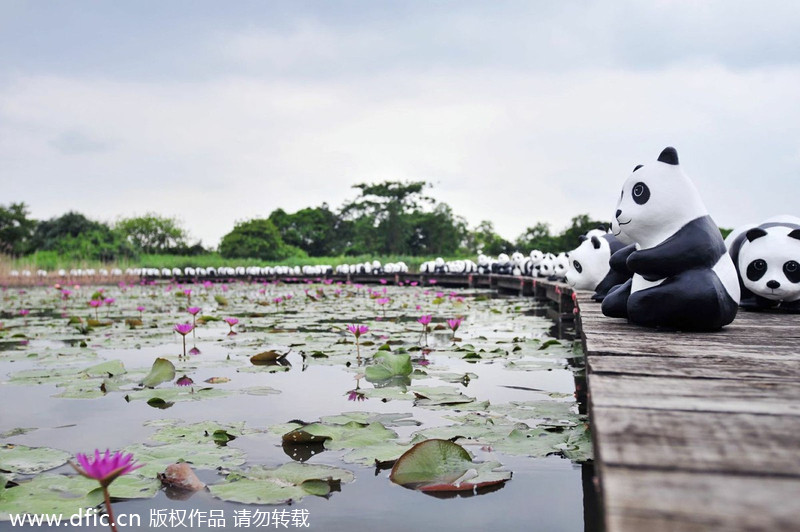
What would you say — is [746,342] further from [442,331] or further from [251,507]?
[442,331]

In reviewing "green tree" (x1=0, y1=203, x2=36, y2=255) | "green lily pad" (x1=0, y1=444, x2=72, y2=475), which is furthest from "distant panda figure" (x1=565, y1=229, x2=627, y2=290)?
"green tree" (x1=0, y1=203, x2=36, y2=255)

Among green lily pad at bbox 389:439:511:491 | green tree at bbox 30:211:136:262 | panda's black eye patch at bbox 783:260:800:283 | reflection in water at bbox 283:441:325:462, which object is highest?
green tree at bbox 30:211:136:262

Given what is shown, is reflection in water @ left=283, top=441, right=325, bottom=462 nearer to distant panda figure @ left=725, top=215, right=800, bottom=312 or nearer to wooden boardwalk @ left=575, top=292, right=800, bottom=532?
wooden boardwalk @ left=575, top=292, right=800, bottom=532

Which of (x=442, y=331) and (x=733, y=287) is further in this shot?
(x=442, y=331)

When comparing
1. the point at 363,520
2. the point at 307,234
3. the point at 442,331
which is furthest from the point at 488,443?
the point at 307,234

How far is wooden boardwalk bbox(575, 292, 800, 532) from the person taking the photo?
1.83 ft

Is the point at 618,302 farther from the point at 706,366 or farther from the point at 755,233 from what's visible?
the point at 706,366

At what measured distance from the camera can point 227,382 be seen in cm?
255

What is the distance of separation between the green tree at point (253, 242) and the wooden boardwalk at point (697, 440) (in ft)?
96.0

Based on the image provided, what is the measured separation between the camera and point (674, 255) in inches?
82.5

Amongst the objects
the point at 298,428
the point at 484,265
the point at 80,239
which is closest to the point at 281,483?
the point at 298,428

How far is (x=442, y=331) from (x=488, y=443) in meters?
2.94

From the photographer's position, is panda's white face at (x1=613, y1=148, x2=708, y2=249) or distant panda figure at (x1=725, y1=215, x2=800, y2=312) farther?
distant panda figure at (x1=725, y1=215, x2=800, y2=312)

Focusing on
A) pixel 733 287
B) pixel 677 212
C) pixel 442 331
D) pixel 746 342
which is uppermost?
pixel 677 212
